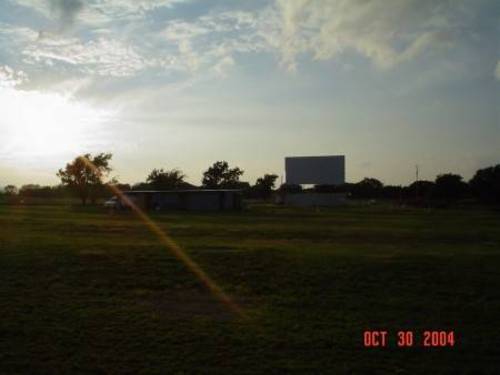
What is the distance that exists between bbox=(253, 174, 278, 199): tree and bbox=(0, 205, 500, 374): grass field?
10670cm

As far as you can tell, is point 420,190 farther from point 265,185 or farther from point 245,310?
point 245,310

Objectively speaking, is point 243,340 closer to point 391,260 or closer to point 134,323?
point 134,323

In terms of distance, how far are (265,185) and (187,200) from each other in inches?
2528

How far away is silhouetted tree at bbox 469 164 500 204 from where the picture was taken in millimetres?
69688

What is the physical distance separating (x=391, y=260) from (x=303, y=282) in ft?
12.2

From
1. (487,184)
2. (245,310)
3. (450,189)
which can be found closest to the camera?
(245,310)

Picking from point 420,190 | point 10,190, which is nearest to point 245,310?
point 420,190

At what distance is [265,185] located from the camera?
124000 millimetres

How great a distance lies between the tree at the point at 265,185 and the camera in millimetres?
122625
